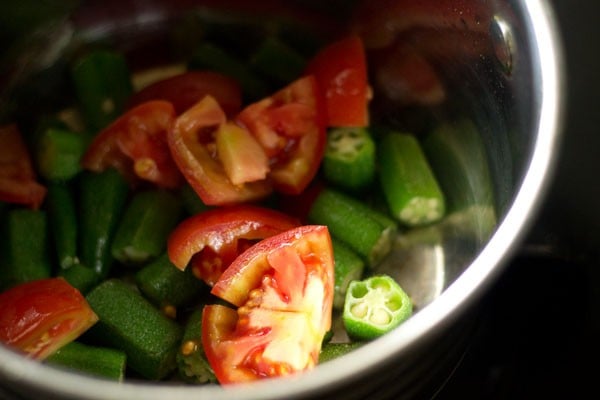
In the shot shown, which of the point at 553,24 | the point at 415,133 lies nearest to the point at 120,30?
the point at 415,133

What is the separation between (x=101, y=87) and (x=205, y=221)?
565 millimetres

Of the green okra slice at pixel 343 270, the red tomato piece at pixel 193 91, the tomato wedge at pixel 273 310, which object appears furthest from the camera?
the red tomato piece at pixel 193 91

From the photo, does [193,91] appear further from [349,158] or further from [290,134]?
[349,158]

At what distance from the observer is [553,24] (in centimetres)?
137

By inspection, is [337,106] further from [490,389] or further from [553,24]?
[490,389]

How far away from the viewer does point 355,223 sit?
171 cm

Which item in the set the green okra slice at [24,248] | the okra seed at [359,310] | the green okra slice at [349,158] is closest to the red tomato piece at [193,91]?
the green okra slice at [349,158]

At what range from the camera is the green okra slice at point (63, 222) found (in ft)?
5.66

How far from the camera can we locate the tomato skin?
5.20ft

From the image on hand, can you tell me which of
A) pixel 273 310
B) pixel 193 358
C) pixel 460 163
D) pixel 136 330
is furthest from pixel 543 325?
pixel 136 330

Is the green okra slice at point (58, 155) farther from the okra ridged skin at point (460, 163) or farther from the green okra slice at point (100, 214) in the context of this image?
the okra ridged skin at point (460, 163)

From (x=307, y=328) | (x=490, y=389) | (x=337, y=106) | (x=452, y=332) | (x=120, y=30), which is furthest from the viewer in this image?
(x=120, y=30)

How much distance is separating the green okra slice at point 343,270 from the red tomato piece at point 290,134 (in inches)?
6.8

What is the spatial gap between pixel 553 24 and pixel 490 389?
0.75 metres
